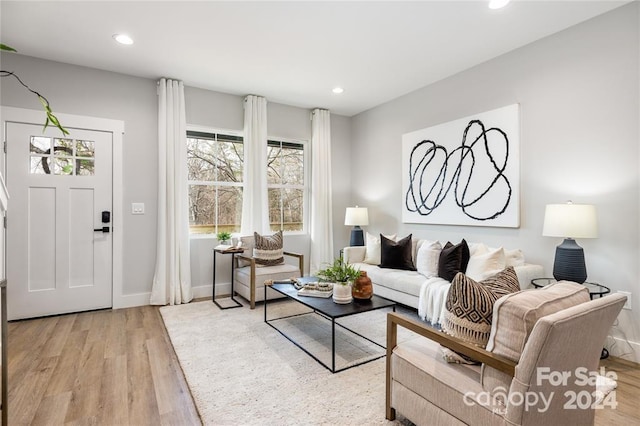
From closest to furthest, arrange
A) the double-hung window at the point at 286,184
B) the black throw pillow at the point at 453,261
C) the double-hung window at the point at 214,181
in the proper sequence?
the black throw pillow at the point at 453,261 → the double-hung window at the point at 214,181 → the double-hung window at the point at 286,184

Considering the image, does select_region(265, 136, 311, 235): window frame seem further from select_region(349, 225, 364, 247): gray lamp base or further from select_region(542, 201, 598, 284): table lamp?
select_region(542, 201, 598, 284): table lamp

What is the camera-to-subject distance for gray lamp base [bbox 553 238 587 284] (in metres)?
2.59

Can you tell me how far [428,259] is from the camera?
11.7 feet

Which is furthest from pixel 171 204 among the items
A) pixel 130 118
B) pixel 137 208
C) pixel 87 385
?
pixel 87 385

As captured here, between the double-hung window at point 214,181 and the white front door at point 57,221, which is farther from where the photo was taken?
the double-hung window at point 214,181

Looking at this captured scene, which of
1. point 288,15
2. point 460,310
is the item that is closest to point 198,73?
point 288,15

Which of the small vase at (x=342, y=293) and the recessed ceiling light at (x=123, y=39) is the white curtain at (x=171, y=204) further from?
the small vase at (x=342, y=293)

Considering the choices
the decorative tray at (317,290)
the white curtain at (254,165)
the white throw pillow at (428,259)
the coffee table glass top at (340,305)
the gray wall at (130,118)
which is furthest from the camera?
the white curtain at (254,165)

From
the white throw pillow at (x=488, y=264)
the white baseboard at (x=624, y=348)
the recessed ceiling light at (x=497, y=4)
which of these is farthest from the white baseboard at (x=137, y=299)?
the recessed ceiling light at (x=497, y=4)

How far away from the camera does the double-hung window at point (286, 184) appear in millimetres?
5117

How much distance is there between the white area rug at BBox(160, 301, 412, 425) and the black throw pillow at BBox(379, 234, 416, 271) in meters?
0.82

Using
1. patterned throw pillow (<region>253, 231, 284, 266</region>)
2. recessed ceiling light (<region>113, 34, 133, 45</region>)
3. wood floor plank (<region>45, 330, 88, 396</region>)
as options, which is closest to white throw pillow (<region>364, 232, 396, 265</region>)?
patterned throw pillow (<region>253, 231, 284, 266</region>)

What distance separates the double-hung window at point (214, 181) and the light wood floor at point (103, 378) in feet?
5.45

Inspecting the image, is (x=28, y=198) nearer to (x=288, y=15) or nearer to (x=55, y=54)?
(x=55, y=54)
